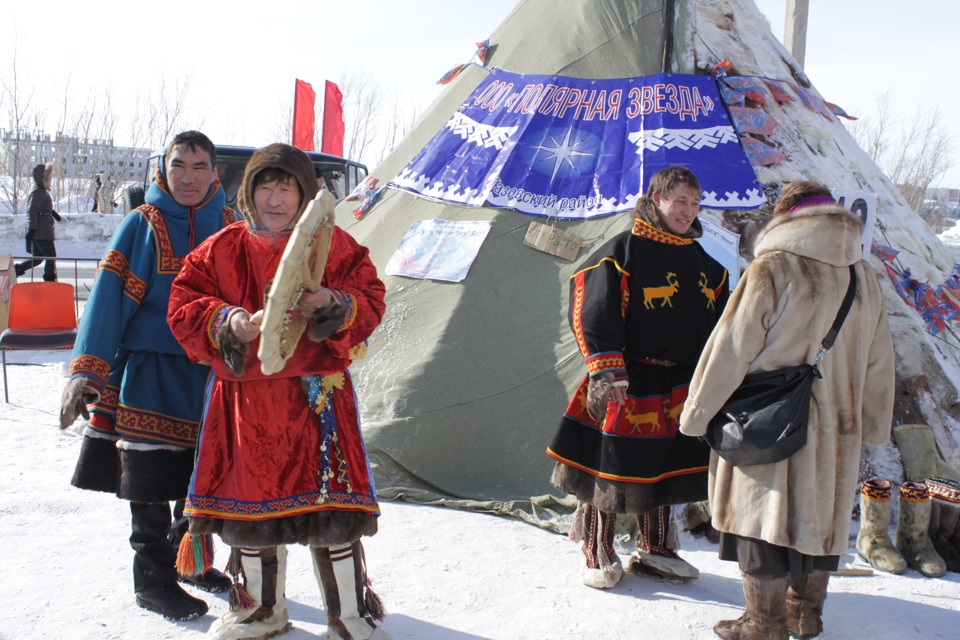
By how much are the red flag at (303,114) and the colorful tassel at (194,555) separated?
44.2 feet

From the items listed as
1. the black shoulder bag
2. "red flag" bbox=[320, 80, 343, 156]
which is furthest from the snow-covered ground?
"red flag" bbox=[320, 80, 343, 156]

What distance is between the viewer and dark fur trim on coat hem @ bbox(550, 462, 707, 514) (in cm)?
319

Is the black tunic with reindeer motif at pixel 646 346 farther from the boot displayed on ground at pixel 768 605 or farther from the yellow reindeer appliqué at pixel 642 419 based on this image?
the boot displayed on ground at pixel 768 605

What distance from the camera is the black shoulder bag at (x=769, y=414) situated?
2.49m

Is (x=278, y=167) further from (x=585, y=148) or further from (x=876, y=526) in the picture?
(x=876, y=526)

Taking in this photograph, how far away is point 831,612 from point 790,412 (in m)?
1.04

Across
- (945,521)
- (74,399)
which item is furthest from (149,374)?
(945,521)

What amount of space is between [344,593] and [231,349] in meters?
0.85

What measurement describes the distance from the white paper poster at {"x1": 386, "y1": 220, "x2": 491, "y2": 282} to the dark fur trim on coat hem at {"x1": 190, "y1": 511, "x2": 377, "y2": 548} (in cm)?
220

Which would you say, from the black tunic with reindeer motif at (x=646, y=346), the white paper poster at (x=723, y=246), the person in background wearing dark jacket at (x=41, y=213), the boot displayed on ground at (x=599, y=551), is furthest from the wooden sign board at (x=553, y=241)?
the person in background wearing dark jacket at (x=41, y=213)

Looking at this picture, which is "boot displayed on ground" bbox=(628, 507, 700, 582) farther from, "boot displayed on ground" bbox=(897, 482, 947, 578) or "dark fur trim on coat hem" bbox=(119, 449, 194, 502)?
"dark fur trim on coat hem" bbox=(119, 449, 194, 502)

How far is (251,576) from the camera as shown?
8.79 feet

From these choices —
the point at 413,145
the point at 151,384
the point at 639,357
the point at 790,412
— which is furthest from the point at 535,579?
the point at 413,145

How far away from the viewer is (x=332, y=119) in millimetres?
16625
